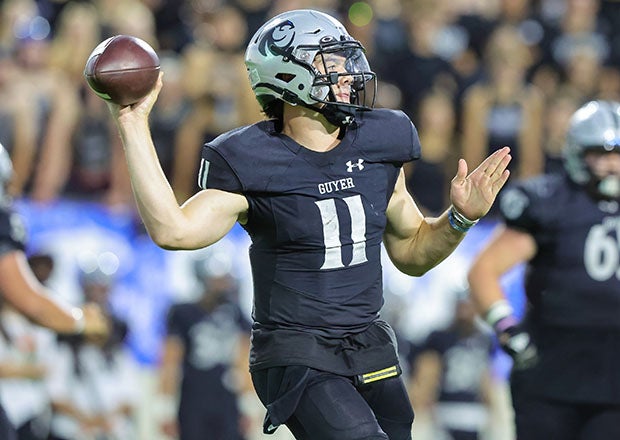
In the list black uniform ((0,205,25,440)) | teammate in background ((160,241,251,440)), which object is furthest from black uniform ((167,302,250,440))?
black uniform ((0,205,25,440))

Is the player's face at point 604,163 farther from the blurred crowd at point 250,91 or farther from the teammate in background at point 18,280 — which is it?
the blurred crowd at point 250,91

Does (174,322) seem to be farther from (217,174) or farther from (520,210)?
(217,174)

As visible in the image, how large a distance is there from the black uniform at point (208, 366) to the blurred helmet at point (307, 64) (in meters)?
4.79

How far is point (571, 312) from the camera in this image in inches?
228

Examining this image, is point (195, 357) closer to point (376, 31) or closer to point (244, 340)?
point (244, 340)

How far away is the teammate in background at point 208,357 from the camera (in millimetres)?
9023

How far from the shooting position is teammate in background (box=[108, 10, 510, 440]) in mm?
4281

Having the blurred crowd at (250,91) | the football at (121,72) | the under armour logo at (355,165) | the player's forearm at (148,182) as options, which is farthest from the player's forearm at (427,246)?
the blurred crowd at (250,91)

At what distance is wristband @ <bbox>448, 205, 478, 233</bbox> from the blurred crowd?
14.2ft

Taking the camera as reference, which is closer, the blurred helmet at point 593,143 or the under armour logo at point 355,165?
the under armour logo at point 355,165

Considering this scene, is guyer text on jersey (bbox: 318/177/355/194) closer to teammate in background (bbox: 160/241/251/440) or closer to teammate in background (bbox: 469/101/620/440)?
teammate in background (bbox: 469/101/620/440)

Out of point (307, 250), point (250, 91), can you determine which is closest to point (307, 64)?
point (307, 250)

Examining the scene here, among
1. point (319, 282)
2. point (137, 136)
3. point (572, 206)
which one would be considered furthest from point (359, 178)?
point (572, 206)

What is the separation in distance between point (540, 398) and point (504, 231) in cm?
78
